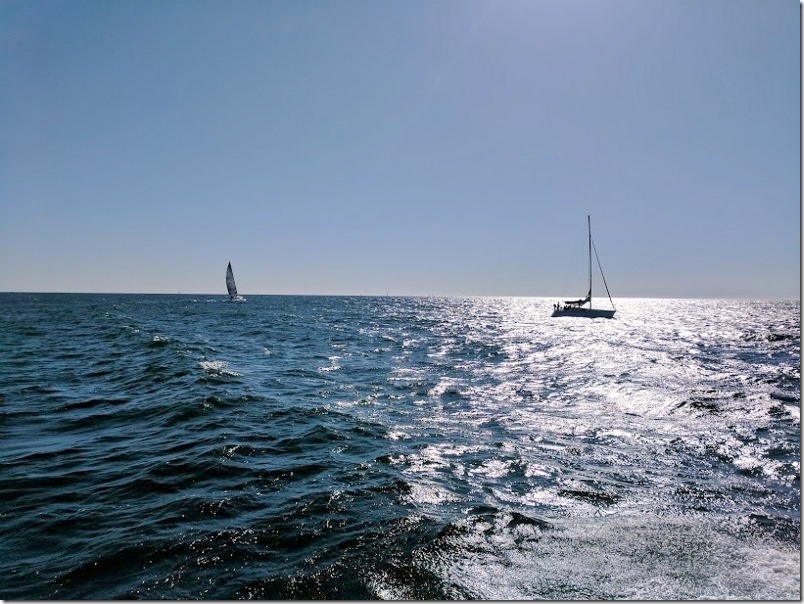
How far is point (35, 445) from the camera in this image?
12.7 meters

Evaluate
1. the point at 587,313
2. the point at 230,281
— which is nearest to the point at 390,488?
the point at 587,313

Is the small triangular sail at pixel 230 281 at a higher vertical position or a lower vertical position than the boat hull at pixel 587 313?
higher

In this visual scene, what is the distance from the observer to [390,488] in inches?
396

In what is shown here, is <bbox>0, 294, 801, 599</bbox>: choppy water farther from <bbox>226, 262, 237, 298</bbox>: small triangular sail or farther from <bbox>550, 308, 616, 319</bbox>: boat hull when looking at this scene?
<bbox>226, 262, 237, 298</bbox>: small triangular sail

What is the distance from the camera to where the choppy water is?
21.7 ft

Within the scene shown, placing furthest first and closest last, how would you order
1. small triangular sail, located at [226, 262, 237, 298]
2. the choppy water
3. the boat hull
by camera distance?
small triangular sail, located at [226, 262, 237, 298] < the boat hull < the choppy water

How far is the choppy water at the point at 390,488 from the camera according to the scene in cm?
661

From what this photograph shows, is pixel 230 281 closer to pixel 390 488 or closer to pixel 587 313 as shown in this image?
pixel 587 313

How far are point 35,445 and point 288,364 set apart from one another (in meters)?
16.5

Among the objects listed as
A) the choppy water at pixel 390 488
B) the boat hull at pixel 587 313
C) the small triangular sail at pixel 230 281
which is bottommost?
the choppy water at pixel 390 488

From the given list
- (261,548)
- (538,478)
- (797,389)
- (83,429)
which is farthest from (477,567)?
(797,389)

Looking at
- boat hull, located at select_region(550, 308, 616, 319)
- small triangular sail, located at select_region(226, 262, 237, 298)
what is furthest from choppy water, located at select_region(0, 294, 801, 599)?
small triangular sail, located at select_region(226, 262, 237, 298)

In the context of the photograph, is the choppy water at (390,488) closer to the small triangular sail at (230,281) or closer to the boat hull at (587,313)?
the boat hull at (587,313)

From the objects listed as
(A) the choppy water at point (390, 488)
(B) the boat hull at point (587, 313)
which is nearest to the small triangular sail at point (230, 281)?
(B) the boat hull at point (587, 313)
